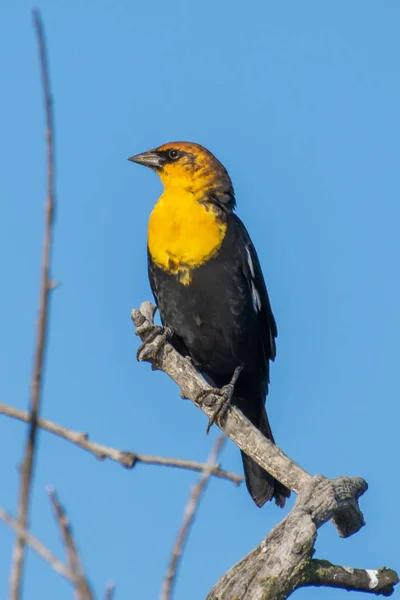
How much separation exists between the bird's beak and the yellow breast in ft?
2.02

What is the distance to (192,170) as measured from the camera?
22.5 ft

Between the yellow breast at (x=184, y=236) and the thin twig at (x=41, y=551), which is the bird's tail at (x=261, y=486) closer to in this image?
the yellow breast at (x=184, y=236)

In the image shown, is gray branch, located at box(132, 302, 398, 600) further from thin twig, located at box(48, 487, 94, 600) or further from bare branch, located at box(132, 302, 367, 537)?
thin twig, located at box(48, 487, 94, 600)

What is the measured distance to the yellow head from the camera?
22.0ft

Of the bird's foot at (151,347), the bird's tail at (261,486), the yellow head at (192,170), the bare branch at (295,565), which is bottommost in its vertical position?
the bare branch at (295,565)

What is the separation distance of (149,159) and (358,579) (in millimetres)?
3888

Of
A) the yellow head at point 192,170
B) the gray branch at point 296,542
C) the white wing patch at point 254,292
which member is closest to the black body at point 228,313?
the white wing patch at point 254,292

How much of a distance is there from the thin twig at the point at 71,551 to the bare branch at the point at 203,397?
3788 millimetres

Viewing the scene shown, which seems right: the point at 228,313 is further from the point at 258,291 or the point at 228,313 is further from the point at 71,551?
the point at 71,551

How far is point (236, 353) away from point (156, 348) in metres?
0.93

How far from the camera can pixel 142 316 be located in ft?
19.5

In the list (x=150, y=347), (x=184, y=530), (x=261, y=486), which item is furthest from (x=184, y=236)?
(x=184, y=530)

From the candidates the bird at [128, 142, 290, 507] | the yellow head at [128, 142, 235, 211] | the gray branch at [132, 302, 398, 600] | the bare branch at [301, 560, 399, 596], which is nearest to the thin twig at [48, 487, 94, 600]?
the gray branch at [132, 302, 398, 600]

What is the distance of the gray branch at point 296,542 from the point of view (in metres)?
4.08
